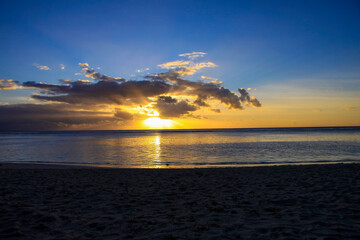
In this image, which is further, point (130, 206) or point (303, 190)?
point (303, 190)

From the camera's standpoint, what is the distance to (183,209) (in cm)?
679

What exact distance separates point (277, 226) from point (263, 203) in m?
1.97

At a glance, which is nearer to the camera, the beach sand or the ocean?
the beach sand

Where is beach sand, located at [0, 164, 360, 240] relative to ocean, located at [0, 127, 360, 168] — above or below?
above

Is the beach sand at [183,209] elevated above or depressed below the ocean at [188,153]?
above

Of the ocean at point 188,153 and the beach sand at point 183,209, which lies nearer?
the beach sand at point 183,209

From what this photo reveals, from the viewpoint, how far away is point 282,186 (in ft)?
31.7

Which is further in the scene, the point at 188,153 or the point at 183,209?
the point at 188,153

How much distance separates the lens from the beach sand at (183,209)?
5.11 metres

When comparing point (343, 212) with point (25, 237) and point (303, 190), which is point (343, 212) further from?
point (25, 237)

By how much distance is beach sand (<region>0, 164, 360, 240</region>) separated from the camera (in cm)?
511

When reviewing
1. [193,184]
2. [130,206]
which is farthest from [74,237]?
[193,184]

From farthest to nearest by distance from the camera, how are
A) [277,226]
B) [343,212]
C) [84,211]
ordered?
[84,211], [343,212], [277,226]

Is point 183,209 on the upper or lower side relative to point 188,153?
upper
